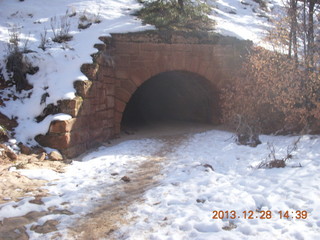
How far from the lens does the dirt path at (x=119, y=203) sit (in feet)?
9.03

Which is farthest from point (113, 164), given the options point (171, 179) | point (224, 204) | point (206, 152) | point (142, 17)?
point (142, 17)

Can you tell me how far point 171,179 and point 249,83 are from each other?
396 cm

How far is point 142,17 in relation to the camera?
8.15 m

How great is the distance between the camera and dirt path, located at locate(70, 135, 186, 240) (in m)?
2.75

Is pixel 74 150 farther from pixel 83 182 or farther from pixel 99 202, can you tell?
pixel 99 202

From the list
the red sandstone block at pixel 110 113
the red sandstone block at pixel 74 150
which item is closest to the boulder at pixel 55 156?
the red sandstone block at pixel 74 150

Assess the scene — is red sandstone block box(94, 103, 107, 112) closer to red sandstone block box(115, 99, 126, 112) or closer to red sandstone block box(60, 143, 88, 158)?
red sandstone block box(115, 99, 126, 112)

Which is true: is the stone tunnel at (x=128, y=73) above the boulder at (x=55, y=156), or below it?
above

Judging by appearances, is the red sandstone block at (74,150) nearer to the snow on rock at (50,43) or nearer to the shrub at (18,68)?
the snow on rock at (50,43)

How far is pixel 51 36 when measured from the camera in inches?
277

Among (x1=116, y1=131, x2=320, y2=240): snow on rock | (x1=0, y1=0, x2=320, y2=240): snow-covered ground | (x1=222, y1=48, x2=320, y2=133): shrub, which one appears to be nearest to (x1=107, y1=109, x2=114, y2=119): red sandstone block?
(x1=0, y1=0, x2=320, y2=240): snow-covered ground

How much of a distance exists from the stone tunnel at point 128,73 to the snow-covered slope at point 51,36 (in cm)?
23

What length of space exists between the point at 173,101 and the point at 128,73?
4.24 meters

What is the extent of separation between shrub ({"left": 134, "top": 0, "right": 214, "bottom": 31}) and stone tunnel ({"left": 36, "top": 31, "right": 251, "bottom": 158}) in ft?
1.52
